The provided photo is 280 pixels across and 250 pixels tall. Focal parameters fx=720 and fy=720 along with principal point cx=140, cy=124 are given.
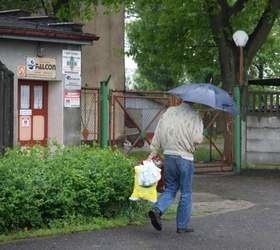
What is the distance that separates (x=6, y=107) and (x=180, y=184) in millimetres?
4931

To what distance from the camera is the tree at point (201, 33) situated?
18.9m

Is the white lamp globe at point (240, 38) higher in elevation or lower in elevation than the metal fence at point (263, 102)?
higher

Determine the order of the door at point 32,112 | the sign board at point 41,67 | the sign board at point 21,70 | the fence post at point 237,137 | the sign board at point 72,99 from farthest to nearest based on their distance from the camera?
1. the fence post at point 237,137
2. the sign board at point 72,99
3. the door at point 32,112
4. the sign board at point 41,67
5. the sign board at point 21,70

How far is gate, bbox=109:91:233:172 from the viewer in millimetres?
16047

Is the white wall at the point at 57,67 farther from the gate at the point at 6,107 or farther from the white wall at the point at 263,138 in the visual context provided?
the white wall at the point at 263,138

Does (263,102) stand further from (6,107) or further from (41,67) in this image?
(6,107)

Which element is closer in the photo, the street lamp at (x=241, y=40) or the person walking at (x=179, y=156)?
the person walking at (x=179, y=156)

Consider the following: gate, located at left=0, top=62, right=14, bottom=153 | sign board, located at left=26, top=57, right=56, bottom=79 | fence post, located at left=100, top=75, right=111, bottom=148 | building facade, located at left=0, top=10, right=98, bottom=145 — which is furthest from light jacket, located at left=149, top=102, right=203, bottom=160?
fence post, located at left=100, top=75, right=111, bottom=148

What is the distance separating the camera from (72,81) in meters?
15.1

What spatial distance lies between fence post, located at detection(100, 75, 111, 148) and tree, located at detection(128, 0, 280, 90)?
4.62 meters

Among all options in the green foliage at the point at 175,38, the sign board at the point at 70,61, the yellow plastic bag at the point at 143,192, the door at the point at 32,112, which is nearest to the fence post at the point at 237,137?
the green foliage at the point at 175,38

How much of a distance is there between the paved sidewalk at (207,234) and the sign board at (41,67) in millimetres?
4158

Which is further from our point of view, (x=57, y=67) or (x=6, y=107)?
(x=57, y=67)

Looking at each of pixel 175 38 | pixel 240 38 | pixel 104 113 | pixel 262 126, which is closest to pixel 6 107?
pixel 104 113
